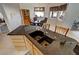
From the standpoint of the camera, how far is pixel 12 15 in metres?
1.57

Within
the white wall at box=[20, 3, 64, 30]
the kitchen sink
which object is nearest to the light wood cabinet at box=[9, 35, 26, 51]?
the kitchen sink

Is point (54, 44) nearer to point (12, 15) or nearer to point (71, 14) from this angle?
point (71, 14)

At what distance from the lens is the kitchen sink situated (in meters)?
1.58

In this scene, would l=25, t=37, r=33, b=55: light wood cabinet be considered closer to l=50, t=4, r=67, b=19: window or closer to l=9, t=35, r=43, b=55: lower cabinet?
l=9, t=35, r=43, b=55: lower cabinet

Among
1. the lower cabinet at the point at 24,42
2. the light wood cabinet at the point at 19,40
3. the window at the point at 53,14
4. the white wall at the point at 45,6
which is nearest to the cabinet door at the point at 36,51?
the lower cabinet at the point at 24,42

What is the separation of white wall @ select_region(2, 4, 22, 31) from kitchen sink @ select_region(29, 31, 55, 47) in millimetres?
209

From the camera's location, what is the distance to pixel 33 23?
62.7 inches

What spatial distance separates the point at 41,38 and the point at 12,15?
41 centimetres

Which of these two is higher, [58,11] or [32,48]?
[58,11]

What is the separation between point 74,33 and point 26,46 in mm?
549

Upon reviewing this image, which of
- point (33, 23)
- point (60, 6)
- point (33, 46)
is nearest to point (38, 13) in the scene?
point (33, 23)

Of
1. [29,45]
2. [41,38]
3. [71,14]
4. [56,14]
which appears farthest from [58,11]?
[29,45]

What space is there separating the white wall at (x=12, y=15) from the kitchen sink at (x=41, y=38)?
0.21m

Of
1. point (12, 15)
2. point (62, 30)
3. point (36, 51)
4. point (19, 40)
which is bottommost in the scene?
point (36, 51)
